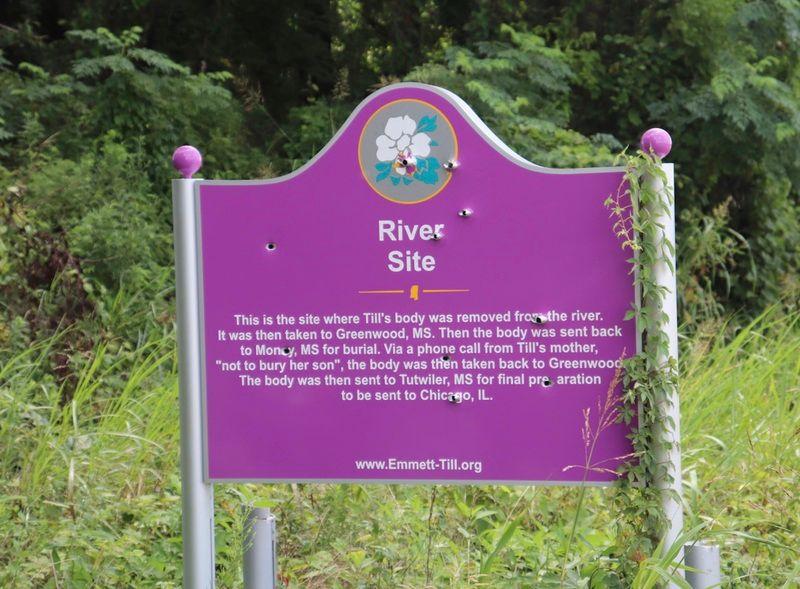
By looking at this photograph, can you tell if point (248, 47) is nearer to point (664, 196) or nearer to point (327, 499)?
point (327, 499)

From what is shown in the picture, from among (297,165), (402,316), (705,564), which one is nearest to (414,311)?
(402,316)

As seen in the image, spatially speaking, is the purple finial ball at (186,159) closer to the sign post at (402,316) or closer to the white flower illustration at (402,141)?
the sign post at (402,316)

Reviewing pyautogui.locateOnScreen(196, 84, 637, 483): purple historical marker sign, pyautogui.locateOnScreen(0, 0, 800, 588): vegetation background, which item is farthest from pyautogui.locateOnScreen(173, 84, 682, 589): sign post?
pyautogui.locateOnScreen(0, 0, 800, 588): vegetation background

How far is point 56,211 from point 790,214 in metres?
5.83

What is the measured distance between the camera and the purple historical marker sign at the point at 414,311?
8.80 feet

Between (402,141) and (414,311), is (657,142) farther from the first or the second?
(414,311)

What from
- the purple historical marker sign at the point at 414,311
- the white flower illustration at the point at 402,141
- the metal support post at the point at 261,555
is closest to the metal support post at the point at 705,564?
the purple historical marker sign at the point at 414,311

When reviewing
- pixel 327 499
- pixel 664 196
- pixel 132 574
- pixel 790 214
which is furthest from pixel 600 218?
pixel 790 214

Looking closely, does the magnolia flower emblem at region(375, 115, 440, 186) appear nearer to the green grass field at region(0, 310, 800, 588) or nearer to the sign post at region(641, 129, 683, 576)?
the sign post at region(641, 129, 683, 576)

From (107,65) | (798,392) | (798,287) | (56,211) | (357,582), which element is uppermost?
(107,65)

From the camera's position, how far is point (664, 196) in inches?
104

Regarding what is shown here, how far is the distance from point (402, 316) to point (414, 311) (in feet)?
0.12

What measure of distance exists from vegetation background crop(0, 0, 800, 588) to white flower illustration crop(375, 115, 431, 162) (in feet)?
3.55

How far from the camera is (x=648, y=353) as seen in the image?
262 cm
